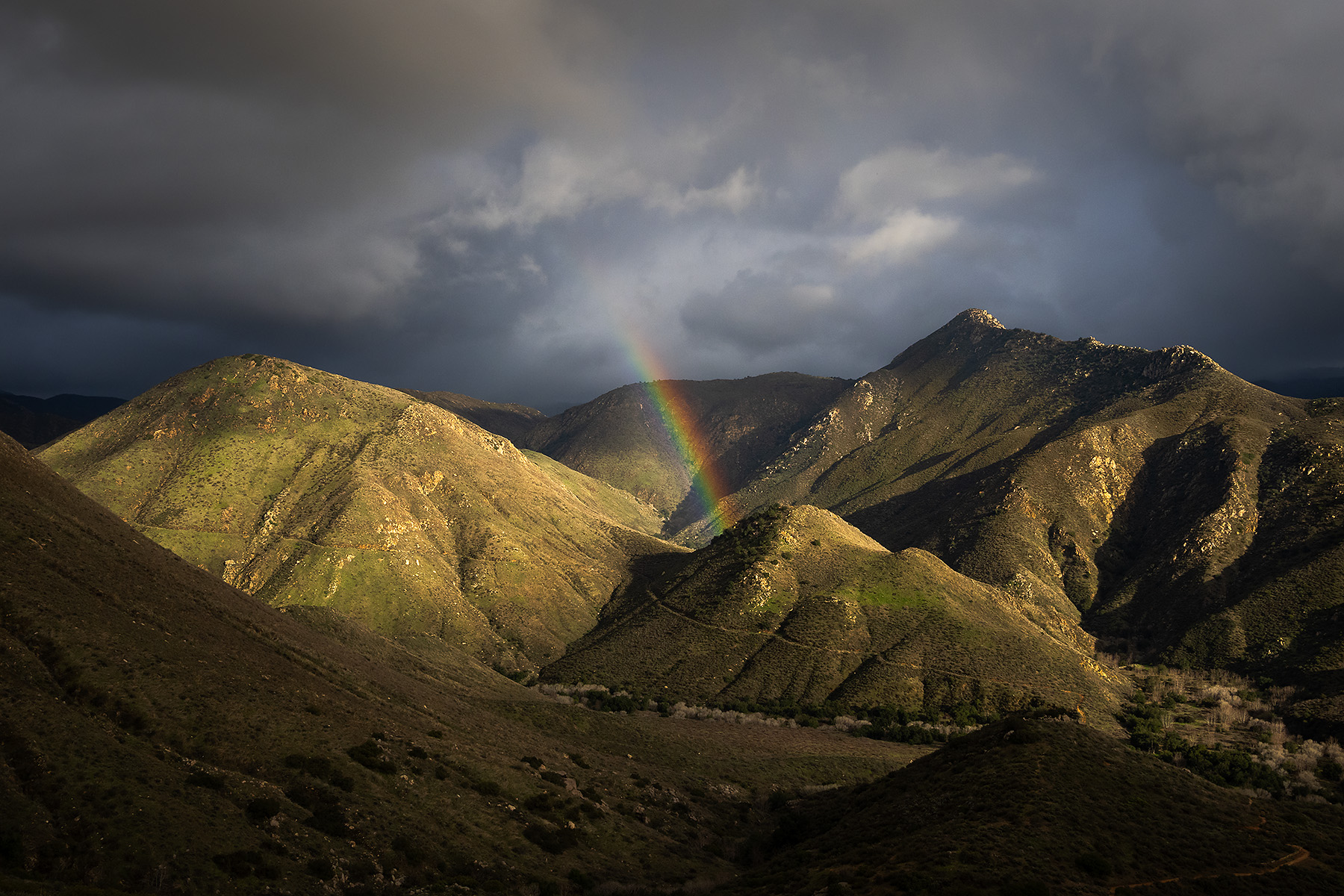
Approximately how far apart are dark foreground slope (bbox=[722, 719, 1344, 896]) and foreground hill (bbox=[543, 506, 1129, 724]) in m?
77.3

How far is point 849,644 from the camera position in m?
163

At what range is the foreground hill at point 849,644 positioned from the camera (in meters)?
146

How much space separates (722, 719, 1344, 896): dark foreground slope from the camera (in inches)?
1715

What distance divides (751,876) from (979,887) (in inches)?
773

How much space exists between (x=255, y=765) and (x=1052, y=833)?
54831 millimetres

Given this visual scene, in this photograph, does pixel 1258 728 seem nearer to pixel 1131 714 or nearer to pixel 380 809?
pixel 1131 714

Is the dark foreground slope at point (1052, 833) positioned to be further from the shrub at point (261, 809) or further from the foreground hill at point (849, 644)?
the foreground hill at point (849, 644)

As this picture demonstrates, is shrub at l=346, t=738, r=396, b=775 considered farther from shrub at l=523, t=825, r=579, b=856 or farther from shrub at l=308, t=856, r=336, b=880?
shrub at l=308, t=856, r=336, b=880

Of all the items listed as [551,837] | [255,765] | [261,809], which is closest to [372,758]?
[255,765]

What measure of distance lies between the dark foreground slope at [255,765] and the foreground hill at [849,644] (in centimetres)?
5130

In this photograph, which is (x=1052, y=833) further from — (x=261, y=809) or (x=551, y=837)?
(x=261, y=809)

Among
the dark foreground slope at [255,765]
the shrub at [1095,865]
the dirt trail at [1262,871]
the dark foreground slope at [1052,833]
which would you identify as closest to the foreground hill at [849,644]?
the dark foreground slope at [255,765]

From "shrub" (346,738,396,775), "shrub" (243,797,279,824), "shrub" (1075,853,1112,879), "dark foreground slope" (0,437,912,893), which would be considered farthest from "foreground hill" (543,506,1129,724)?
"shrub" (243,797,279,824)

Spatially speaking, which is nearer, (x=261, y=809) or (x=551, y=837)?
(x=261, y=809)
